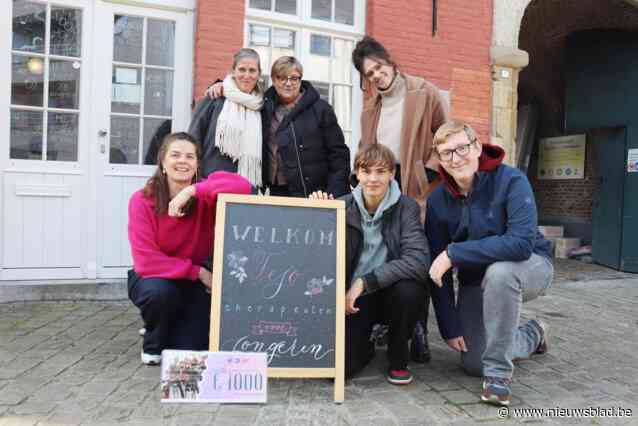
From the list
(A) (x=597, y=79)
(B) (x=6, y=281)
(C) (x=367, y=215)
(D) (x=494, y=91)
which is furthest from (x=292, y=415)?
(A) (x=597, y=79)

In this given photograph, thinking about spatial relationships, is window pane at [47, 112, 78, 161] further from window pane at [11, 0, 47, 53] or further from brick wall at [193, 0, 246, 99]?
brick wall at [193, 0, 246, 99]

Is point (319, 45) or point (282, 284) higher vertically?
point (319, 45)

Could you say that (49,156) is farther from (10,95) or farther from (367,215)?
(367,215)

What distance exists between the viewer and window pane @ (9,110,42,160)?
4.60 m

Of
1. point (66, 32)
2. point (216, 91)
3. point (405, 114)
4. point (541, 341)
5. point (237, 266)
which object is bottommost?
point (541, 341)

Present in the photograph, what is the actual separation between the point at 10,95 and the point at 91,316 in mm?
2040

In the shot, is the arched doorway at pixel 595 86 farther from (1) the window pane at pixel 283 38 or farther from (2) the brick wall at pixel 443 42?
(1) the window pane at pixel 283 38

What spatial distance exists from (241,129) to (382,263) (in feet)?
4.31

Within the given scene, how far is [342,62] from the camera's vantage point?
18.8 feet

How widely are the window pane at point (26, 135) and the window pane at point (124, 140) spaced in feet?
1.96

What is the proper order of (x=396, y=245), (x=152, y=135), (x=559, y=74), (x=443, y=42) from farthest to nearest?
(x=559, y=74), (x=443, y=42), (x=152, y=135), (x=396, y=245)

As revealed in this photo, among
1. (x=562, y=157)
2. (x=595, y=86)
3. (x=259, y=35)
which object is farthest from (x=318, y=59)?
(x=562, y=157)

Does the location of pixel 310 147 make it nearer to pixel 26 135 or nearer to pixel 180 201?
pixel 180 201

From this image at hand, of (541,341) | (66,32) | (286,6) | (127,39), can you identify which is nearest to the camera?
(541,341)
